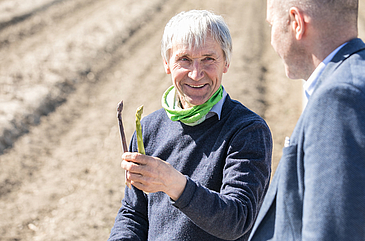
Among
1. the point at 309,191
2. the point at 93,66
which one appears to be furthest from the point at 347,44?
the point at 93,66

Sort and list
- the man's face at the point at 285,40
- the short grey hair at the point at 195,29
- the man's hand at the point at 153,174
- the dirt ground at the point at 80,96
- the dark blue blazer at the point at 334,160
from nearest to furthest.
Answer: the dark blue blazer at the point at 334,160, the man's face at the point at 285,40, the man's hand at the point at 153,174, the short grey hair at the point at 195,29, the dirt ground at the point at 80,96

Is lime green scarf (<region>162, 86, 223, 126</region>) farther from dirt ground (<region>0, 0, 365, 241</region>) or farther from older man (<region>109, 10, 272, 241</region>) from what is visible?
dirt ground (<region>0, 0, 365, 241</region>)

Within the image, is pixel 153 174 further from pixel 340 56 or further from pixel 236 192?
pixel 340 56

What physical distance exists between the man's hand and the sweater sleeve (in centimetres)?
4

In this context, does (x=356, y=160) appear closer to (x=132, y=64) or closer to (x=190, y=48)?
(x=190, y=48)

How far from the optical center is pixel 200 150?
86.9 inches

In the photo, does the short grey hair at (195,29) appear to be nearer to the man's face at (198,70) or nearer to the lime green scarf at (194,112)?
the man's face at (198,70)

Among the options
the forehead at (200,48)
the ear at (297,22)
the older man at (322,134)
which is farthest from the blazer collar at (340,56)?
the forehead at (200,48)

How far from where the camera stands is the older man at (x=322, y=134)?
1.16 m

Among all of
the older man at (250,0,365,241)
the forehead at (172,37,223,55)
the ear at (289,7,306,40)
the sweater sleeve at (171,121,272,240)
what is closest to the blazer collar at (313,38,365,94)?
the older man at (250,0,365,241)

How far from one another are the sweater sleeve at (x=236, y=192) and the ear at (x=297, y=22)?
723 millimetres

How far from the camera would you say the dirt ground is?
606cm

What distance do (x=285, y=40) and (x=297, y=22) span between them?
0.33 feet

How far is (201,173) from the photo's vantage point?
2.13m
